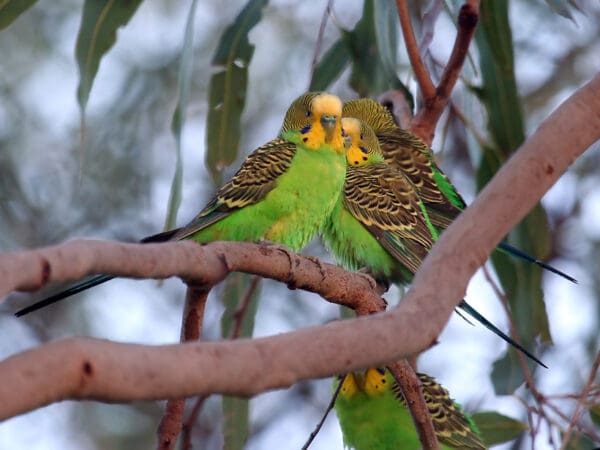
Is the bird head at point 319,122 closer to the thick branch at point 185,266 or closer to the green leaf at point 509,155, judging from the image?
the thick branch at point 185,266

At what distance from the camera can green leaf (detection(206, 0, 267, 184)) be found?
9.30 ft

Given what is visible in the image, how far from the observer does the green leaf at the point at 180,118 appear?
7.60 feet

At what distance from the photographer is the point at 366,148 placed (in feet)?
9.91

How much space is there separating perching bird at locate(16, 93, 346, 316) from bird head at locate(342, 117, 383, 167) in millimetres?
427

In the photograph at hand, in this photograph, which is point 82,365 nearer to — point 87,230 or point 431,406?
point 431,406

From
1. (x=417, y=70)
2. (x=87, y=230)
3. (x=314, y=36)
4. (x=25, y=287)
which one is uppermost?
(x=314, y=36)

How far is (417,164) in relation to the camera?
10.4 feet

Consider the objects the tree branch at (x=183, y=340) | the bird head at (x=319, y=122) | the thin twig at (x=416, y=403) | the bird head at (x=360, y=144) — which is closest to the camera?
the tree branch at (x=183, y=340)

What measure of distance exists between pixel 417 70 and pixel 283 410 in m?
2.06

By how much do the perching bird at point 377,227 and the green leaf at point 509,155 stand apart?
275 mm

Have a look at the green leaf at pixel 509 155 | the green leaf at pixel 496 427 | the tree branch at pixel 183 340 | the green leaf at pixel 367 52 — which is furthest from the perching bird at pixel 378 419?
the tree branch at pixel 183 340

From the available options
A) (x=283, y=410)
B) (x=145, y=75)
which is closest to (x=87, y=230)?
(x=145, y=75)

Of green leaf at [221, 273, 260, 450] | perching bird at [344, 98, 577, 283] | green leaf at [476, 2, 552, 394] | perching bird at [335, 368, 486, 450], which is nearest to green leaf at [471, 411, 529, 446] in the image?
green leaf at [476, 2, 552, 394]

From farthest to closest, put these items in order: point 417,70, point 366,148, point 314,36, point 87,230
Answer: point 314,36
point 87,230
point 366,148
point 417,70
